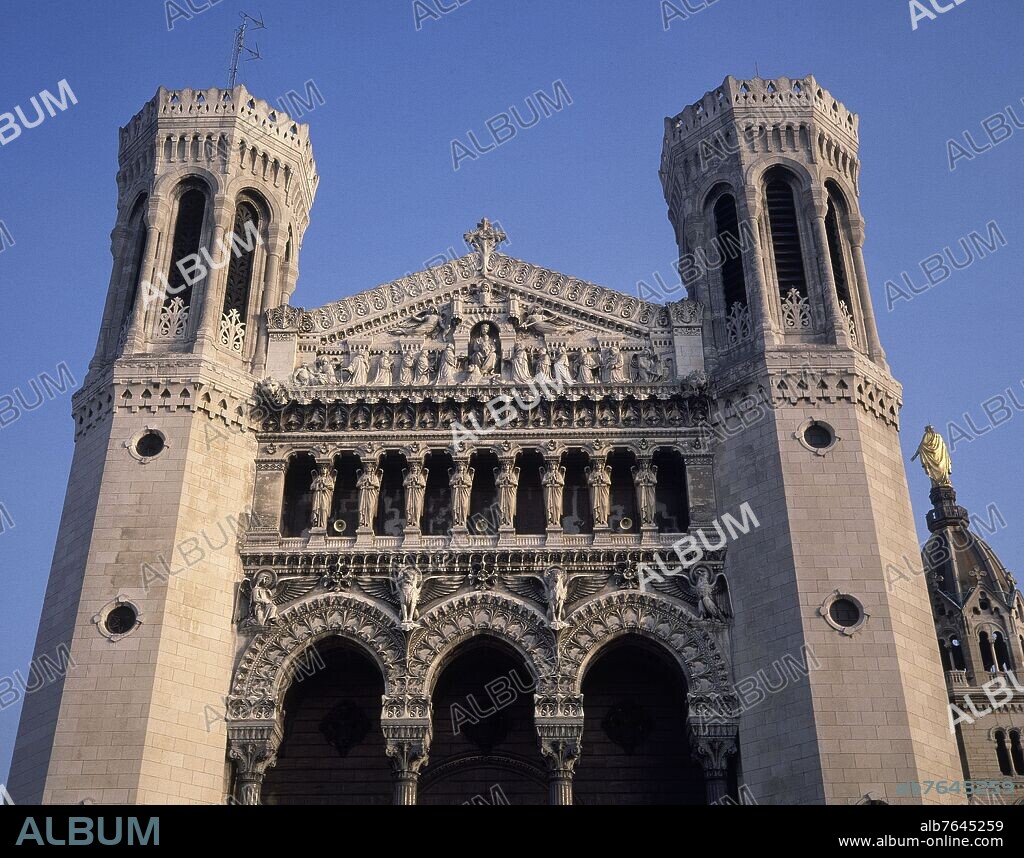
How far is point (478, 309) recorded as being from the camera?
1222 inches

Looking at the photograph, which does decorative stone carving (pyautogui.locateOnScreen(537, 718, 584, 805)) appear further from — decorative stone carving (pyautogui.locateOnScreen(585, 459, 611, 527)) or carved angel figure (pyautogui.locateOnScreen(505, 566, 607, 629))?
decorative stone carving (pyautogui.locateOnScreen(585, 459, 611, 527))

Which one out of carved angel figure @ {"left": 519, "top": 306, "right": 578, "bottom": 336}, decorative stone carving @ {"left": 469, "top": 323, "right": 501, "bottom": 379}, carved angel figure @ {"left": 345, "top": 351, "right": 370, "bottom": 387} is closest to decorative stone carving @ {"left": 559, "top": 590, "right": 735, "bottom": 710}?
decorative stone carving @ {"left": 469, "top": 323, "right": 501, "bottom": 379}

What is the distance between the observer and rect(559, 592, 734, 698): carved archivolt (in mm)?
25766

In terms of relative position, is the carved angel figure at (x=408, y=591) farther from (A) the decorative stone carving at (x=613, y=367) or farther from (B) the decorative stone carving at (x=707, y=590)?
(A) the decorative stone carving at (x=613, y=367)

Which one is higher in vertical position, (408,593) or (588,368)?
(588,368)

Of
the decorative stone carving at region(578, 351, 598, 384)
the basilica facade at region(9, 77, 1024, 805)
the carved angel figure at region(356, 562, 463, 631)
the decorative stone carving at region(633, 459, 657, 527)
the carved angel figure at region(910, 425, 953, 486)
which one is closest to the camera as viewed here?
the basilica facade at region(9, 77, 1024, 805)

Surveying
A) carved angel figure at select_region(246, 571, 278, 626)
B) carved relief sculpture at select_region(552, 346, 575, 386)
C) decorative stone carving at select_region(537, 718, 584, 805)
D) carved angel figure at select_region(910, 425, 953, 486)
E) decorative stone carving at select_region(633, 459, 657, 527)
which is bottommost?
decorative stone carving at select_region(537, 718, 584, 805)

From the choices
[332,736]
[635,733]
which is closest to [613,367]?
[635,733]

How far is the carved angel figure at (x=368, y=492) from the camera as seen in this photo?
28.0 meters

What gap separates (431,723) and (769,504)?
8.81 meters

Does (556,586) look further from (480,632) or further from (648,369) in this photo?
(648,369)

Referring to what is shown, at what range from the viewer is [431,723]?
25.8 meters

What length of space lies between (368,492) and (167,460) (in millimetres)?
4594

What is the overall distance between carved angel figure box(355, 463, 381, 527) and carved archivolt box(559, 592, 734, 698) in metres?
5.26
